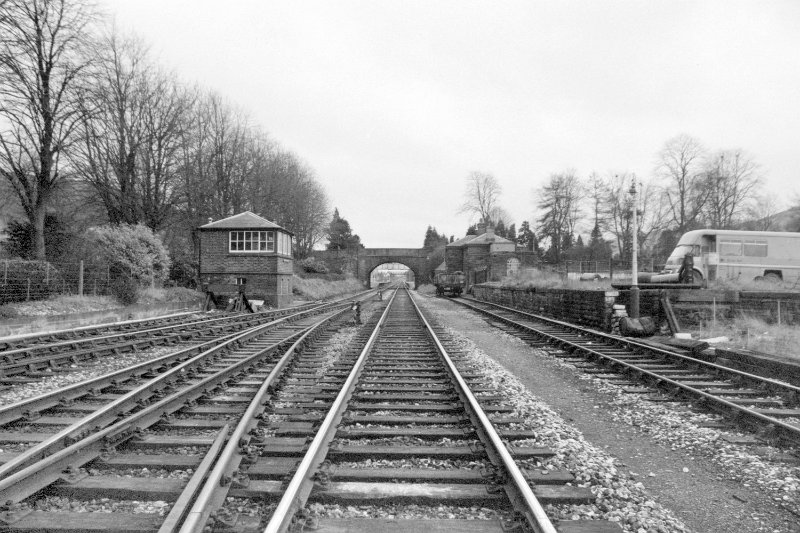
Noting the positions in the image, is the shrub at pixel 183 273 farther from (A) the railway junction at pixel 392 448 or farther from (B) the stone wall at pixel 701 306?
(B) the stone wall at pixel 701 306

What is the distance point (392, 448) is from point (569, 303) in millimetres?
15370

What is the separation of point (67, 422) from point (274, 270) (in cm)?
2283

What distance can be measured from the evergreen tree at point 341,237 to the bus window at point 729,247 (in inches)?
2399

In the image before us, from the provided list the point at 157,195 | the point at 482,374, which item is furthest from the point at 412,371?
the point at 157,195

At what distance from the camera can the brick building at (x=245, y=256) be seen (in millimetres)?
27781

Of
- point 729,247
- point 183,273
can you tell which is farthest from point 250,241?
point 729,247

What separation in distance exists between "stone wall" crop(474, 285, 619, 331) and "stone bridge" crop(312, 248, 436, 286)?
162 ft

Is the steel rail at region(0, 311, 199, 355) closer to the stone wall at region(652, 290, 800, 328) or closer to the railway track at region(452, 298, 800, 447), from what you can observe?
the railway track at region(452, 298, 800, 447)

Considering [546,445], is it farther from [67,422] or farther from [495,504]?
[67,422]

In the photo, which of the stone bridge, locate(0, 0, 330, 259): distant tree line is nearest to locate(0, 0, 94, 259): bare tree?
locate(0, 0, 330, 259): distant tree line

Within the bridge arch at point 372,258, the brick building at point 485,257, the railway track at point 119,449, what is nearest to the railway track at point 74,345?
the railway track at point 119,449

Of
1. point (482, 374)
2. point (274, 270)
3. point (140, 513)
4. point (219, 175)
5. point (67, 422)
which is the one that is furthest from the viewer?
point (219, 175)

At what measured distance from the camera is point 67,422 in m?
5.28

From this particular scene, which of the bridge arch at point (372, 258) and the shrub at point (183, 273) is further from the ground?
the bridge arch at point (372, 258)
